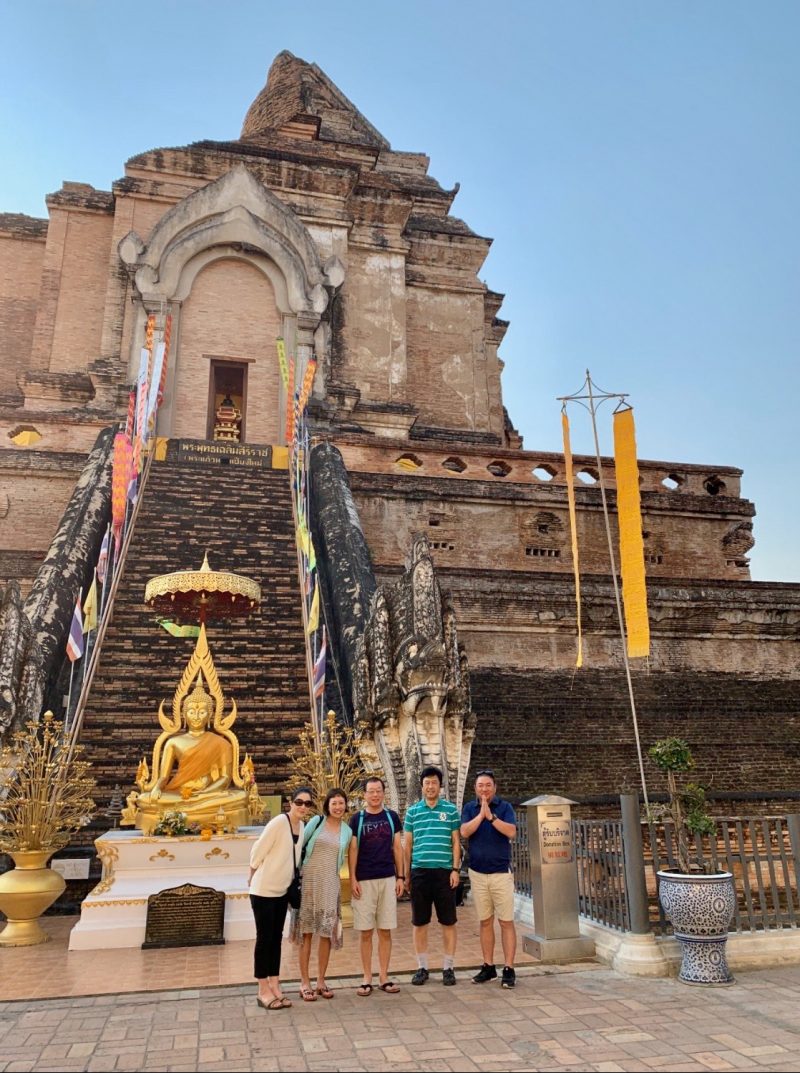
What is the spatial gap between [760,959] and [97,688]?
770 centimetres

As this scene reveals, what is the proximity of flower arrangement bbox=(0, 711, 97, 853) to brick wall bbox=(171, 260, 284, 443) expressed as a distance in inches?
500

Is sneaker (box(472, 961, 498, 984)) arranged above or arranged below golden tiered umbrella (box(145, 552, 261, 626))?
below

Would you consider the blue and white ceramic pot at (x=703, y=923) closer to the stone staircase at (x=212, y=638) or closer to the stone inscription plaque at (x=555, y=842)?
the stone inscription plaque at (x=555, y=842)

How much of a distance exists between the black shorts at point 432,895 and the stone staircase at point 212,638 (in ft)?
12.1

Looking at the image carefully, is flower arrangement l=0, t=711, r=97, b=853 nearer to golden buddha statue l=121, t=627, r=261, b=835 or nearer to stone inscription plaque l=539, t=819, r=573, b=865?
golden buddha statue l=121, t=627, r=261, b=835

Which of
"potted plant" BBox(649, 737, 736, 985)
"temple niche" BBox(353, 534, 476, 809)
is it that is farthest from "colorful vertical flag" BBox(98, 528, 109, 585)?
"potted plant" BBox(649, 737, 736, 985)

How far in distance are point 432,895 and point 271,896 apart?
4.07 ft

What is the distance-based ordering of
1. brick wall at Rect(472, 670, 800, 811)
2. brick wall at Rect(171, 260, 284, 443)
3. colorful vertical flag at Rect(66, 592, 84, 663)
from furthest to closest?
brick wall at Rect(171, 260, 284, 443) → brick wall at Rect(472, 670, 800, 811) → colorful vertical flag at Rect(66, 592, 84, 663)

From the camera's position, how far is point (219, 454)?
671 inches

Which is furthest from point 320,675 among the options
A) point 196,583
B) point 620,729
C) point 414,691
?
point 620,729

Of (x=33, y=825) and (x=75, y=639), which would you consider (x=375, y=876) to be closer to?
(x=33, y=825)

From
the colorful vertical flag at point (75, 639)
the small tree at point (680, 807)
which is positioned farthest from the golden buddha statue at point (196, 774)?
the small tree at point (680, 807)

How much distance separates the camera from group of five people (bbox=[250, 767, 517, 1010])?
17.2ft

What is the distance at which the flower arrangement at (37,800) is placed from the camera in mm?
7078
